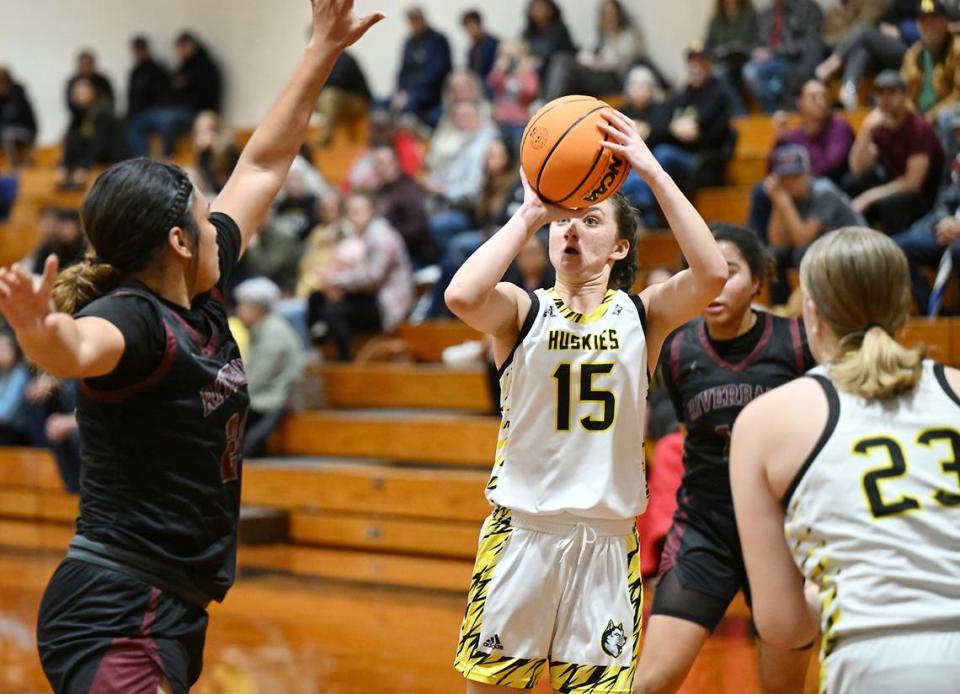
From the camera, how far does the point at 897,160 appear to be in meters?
8.20

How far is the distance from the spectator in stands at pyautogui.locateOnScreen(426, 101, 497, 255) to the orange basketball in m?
7.59

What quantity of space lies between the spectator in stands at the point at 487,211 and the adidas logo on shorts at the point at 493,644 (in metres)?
6.74

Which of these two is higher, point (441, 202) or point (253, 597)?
point (441, 202)

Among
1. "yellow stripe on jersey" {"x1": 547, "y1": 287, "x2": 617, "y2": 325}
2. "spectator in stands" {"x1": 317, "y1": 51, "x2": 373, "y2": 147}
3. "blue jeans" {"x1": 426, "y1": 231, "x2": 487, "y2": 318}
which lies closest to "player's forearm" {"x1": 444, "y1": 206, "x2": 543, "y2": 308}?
"yellow stripe on jersey" {"x1": 547, "y1": 287, "x2": 617, "y2": 325}

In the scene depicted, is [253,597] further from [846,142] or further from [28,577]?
[846,142]

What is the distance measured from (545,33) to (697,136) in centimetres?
321

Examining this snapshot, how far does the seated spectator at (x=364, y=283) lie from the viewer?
1013 centimetres

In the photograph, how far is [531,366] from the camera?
3258 millimetres

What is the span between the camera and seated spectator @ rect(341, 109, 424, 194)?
456 inches

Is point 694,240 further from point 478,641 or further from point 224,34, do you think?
point 224,34

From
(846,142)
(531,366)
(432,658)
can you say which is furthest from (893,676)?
(846,142)

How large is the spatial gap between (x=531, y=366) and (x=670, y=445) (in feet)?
10.1

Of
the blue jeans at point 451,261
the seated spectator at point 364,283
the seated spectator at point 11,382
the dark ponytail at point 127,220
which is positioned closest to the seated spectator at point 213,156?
the seated spectator at point 364,283

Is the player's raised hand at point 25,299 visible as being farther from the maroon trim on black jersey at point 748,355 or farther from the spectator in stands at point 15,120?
Result: the spectator in stands at point 15,120
